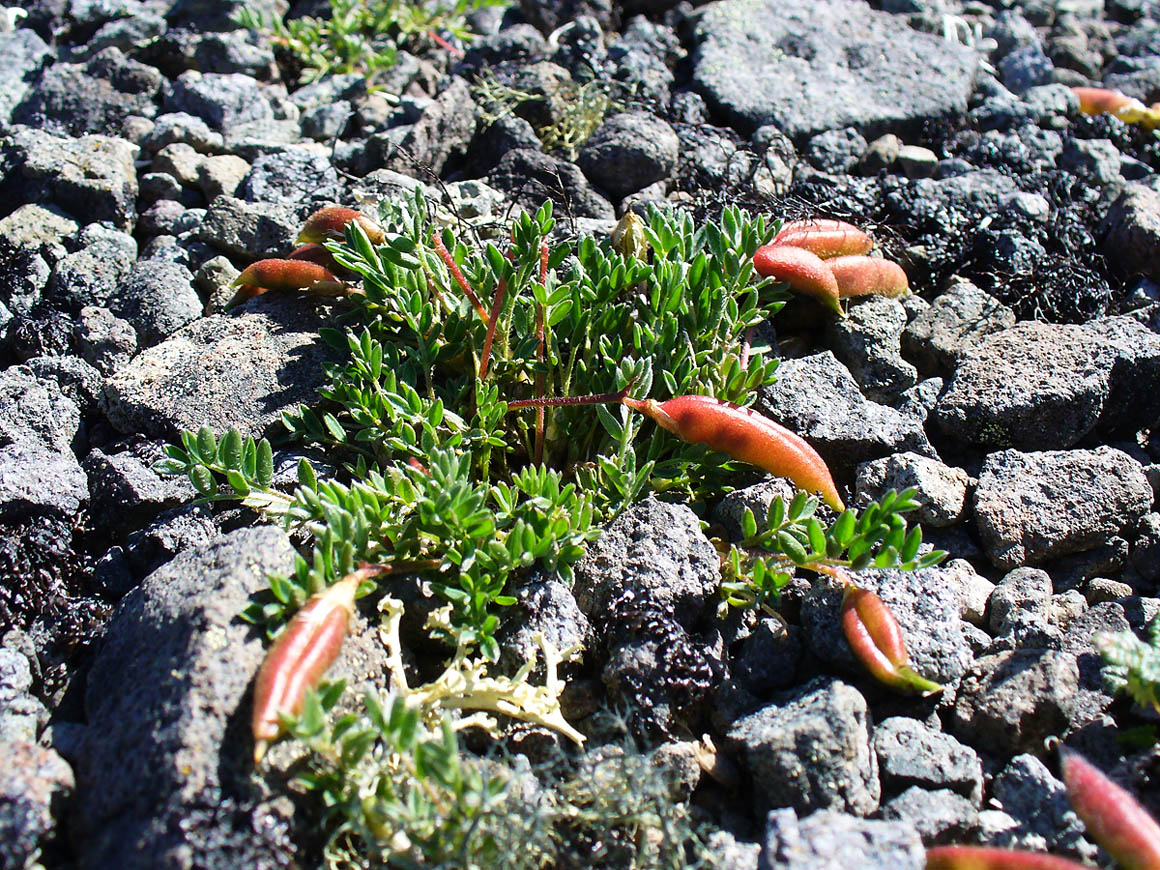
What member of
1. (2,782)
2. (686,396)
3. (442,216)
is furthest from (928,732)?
(442,216)

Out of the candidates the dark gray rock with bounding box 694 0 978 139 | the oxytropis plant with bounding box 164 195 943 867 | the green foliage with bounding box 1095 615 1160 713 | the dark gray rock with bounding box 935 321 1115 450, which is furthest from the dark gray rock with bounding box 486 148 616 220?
the green foliage with bounding box 1095 615 1160 713

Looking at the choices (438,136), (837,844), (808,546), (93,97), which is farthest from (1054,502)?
(93,97)

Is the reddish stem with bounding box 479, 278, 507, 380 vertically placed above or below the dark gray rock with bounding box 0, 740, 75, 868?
above

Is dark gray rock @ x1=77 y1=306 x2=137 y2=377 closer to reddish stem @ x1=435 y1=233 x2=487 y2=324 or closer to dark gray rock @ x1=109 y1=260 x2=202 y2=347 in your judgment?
dark gray rock @ x1=109 y1=260 x2=202 y2=347

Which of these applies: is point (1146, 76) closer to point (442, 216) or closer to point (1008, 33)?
point (1008, 33)

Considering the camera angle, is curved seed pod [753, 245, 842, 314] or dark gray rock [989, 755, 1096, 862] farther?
curved seed pod [753, 245, 842, 314]

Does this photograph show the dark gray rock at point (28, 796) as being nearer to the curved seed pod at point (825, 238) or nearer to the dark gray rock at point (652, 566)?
the dark gray rock at point (652, 566)

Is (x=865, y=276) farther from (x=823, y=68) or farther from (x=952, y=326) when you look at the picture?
(x=823, y=68)

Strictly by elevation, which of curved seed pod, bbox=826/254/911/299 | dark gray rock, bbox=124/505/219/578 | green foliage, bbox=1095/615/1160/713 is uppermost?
curved seed pod, bbox=826/254/911/299
